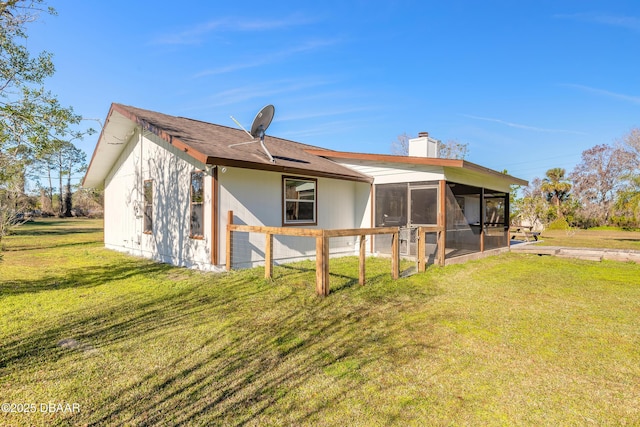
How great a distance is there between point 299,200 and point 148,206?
175 inches

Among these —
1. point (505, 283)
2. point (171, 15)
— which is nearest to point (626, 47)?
point (505, 283)

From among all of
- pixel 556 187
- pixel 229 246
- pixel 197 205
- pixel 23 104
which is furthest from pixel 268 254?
pixel 556 187

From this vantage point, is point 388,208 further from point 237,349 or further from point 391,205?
point 237,349

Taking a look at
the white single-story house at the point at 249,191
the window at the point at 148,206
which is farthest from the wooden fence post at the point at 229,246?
the window at the point at 148,206

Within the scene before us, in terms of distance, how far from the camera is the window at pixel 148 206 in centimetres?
969

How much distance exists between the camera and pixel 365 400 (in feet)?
8.25

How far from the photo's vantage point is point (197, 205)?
25.8 feet

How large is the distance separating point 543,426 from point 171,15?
1314cm

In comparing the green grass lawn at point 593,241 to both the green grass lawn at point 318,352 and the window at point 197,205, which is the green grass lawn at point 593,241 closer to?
the green grass lawn at point 318,352

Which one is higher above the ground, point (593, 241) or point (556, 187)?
point (556, 187)

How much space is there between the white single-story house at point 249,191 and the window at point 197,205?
0.02m

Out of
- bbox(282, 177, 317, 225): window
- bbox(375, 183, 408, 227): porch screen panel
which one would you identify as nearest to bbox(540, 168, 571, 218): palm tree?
bbox(375, 183, 408, 227): porch screen panel

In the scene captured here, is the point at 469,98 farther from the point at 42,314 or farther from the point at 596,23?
the point at 42,314

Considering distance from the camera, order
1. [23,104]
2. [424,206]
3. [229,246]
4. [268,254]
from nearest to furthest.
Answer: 1. [23,104]
2. [268,254]
3. [229,246]
4. [424,206]
